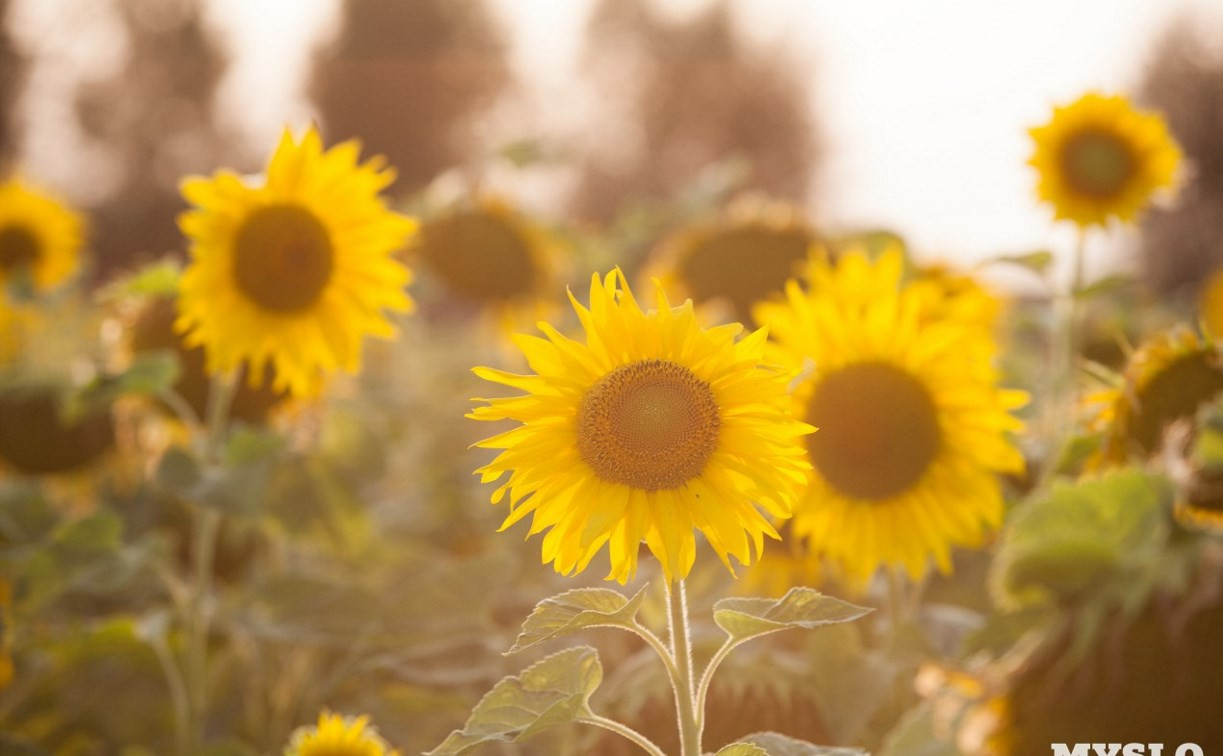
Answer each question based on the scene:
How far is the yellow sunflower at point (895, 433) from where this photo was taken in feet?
5.91

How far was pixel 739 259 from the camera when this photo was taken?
297 cm

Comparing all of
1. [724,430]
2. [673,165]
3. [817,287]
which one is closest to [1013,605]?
[724,430]

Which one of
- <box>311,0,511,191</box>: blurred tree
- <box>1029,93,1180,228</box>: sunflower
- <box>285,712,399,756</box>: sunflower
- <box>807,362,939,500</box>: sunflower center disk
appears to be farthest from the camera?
<box>311,0,511,191</box>: blurred tree

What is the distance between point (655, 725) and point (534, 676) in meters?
0.61

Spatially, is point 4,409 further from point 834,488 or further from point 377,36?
point 377,36

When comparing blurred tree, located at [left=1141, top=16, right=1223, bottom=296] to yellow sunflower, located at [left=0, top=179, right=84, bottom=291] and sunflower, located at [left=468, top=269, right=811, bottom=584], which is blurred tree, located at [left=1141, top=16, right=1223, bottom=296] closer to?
yellow sunflower, located at [left=0, top=179, right=84, bottom=291]

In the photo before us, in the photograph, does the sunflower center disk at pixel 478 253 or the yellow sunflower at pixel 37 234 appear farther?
the yellow sunflower at pixel 37 234

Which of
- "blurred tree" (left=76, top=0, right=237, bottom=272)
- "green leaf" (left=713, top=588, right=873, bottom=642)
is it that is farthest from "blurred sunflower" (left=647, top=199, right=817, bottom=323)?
"blurred tree" (left=76, top=0, right=237, bottom=272)

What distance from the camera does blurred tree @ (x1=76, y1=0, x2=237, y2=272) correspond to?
81.7ft

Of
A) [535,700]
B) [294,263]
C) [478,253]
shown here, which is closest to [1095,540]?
[535,700]

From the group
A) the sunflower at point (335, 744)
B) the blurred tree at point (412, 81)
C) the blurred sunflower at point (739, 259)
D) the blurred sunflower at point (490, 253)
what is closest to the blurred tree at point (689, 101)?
the blurred tree at point (412, 81)

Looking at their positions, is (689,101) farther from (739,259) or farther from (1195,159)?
(739,259)

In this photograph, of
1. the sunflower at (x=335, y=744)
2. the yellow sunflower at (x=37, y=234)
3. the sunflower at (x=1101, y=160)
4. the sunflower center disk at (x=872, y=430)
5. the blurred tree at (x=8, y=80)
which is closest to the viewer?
the sunflower at (x=335, y=744)

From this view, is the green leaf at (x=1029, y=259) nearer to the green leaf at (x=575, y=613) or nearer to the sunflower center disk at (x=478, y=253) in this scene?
the green leaf at (x=575, y=613)
